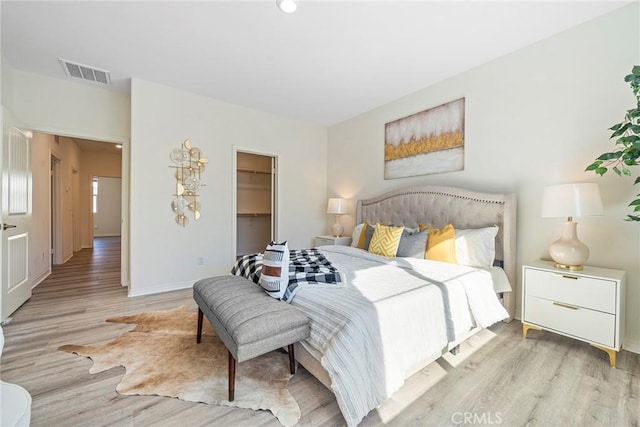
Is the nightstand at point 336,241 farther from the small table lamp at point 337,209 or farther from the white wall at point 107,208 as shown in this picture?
the white wall at point 107,208

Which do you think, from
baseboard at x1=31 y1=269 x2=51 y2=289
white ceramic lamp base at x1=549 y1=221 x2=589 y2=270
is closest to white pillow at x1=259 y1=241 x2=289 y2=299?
white ceramic lamp base at x1=549 y1=221 x2=589 y2=270

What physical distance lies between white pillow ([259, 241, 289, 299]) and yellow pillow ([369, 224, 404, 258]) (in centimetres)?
147

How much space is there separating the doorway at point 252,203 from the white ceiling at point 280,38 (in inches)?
100

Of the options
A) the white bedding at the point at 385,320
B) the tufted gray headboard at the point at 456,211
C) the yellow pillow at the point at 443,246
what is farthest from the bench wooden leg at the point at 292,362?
the tufted gray headboard at the point at 456,211

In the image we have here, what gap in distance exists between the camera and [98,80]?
11.1 ft

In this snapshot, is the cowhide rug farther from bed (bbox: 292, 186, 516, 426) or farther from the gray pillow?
the gray pillow

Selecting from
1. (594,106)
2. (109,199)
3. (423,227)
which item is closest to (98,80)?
(423,227)

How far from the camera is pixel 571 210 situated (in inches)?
79.5

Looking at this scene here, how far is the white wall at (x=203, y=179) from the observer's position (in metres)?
3.41

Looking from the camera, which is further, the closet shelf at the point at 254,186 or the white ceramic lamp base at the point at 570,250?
the closet shelf at the point at 254,186

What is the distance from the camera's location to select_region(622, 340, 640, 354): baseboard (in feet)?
6.76

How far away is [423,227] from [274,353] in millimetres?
2095

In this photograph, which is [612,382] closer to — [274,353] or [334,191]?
[274,353]

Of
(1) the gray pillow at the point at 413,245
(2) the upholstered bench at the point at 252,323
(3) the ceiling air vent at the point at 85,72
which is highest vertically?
(3) the ceiling air vent at the point at 85,72
